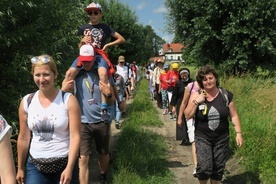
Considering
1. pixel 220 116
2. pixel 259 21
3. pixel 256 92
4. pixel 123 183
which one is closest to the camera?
pixel 220 116

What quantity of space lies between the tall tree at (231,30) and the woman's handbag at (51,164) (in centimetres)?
1015

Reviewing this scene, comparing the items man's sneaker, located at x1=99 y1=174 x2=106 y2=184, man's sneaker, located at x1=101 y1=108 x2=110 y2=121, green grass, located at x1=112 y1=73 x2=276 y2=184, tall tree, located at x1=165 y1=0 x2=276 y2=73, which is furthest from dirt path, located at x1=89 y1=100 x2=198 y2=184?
tall tree, located at x1=165 y1=0 x2=276 y2=73

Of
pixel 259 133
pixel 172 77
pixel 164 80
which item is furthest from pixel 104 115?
pixel 164 80

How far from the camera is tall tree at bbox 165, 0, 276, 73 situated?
11766 mm

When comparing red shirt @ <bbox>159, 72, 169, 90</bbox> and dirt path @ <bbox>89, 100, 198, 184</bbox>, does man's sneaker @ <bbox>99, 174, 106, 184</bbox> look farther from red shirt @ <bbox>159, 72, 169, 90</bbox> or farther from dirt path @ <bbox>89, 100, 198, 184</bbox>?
red shirt @ <bbox>159, 72, 169, 90</bbox>

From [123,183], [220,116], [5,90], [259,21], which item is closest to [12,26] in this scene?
[5,90]

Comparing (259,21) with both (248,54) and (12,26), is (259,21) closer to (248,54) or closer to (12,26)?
(248,54)

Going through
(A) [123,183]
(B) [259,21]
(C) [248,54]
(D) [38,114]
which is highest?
(B) [259,21]

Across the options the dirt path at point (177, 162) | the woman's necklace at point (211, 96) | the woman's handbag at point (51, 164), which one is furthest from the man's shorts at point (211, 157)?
the woman's handbag at point (51, 164)

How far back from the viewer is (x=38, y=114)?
9.57 ft

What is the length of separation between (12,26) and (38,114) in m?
1.94

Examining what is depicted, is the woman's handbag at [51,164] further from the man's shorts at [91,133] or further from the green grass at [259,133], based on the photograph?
the green grass at [259,133]

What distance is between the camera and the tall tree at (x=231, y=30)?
1177 centimetres

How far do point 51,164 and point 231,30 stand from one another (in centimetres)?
1026
